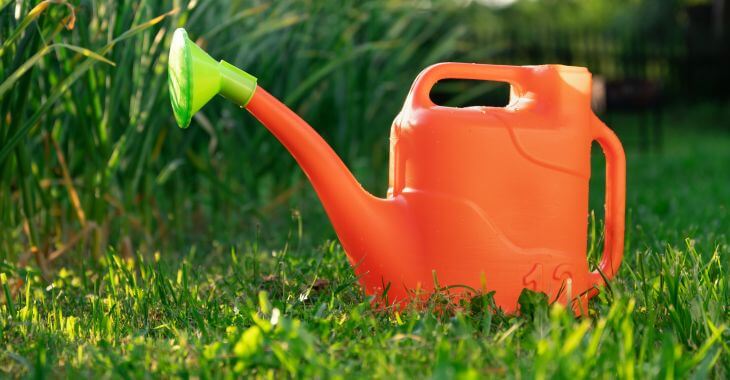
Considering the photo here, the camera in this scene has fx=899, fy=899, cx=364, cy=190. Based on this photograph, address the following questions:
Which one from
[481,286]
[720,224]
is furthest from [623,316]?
[720,224]

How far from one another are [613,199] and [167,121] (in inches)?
52.0

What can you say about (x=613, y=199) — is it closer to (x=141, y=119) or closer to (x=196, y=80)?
(x=196, y=80)

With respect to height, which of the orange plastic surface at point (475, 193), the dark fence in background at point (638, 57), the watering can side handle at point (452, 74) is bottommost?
the dark fence in background at point (638, 57)

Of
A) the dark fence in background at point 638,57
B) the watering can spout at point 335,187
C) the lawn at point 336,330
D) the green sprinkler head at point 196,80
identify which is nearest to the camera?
the lawn at point 336,330

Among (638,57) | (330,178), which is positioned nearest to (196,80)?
(330,178)

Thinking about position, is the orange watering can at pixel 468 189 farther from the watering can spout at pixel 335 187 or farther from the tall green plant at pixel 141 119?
the tall green plant at pixel 141 119

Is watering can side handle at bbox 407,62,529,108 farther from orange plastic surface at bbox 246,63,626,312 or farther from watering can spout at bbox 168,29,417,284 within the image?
watering can spout at bbox 168,29,417,284

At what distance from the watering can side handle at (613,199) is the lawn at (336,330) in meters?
0.06

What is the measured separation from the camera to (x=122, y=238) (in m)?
2.26

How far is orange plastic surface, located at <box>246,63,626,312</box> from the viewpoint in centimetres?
154

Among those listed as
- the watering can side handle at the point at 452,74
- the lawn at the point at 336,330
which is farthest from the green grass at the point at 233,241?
the watering can side handle at the point at 452,74

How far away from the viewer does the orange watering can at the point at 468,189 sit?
1.54 m

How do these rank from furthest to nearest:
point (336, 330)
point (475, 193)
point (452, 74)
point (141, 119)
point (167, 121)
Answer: point (167, 121) < point (141, 119) < point (452, 74) < point (475, 193) < point (336, 330)

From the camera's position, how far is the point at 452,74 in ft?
5.37
